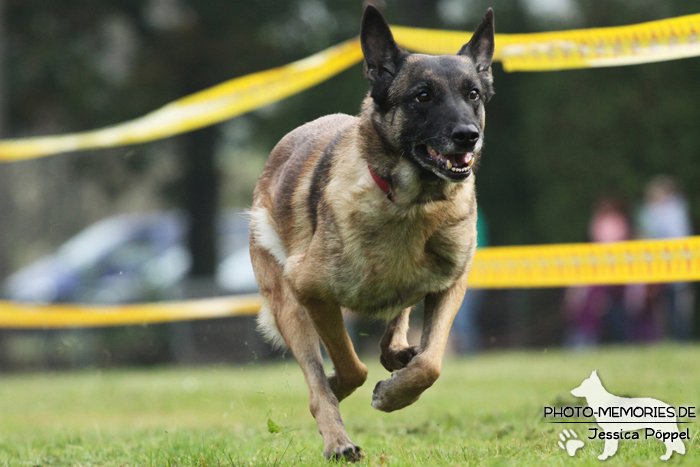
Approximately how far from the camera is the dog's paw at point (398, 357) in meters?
4.20

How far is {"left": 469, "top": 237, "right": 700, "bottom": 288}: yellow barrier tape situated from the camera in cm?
705

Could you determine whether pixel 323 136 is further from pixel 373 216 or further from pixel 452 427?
pixel 452 427

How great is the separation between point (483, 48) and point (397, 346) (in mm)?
1521

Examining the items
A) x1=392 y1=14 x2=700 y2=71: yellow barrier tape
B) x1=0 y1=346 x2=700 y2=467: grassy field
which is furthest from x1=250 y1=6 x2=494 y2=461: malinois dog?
x1=392 y1=14 x2=700 y2=71: yellow barrier tape

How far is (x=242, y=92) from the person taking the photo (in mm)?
8758

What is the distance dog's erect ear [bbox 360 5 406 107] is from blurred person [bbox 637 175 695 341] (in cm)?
657

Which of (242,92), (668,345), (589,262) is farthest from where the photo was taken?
(668,345)

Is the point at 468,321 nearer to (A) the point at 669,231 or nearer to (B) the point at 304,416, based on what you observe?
(A) the point at 669,231

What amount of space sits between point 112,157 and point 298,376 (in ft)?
29.0

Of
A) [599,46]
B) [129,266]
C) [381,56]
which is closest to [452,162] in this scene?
[381,56]

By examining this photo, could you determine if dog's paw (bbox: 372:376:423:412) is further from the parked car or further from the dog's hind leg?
the parked car

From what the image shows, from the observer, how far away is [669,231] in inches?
378

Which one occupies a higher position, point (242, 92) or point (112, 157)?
point (242, 92)

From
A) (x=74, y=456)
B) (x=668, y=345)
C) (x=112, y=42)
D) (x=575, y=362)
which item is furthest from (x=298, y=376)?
(x=112, y=42)
